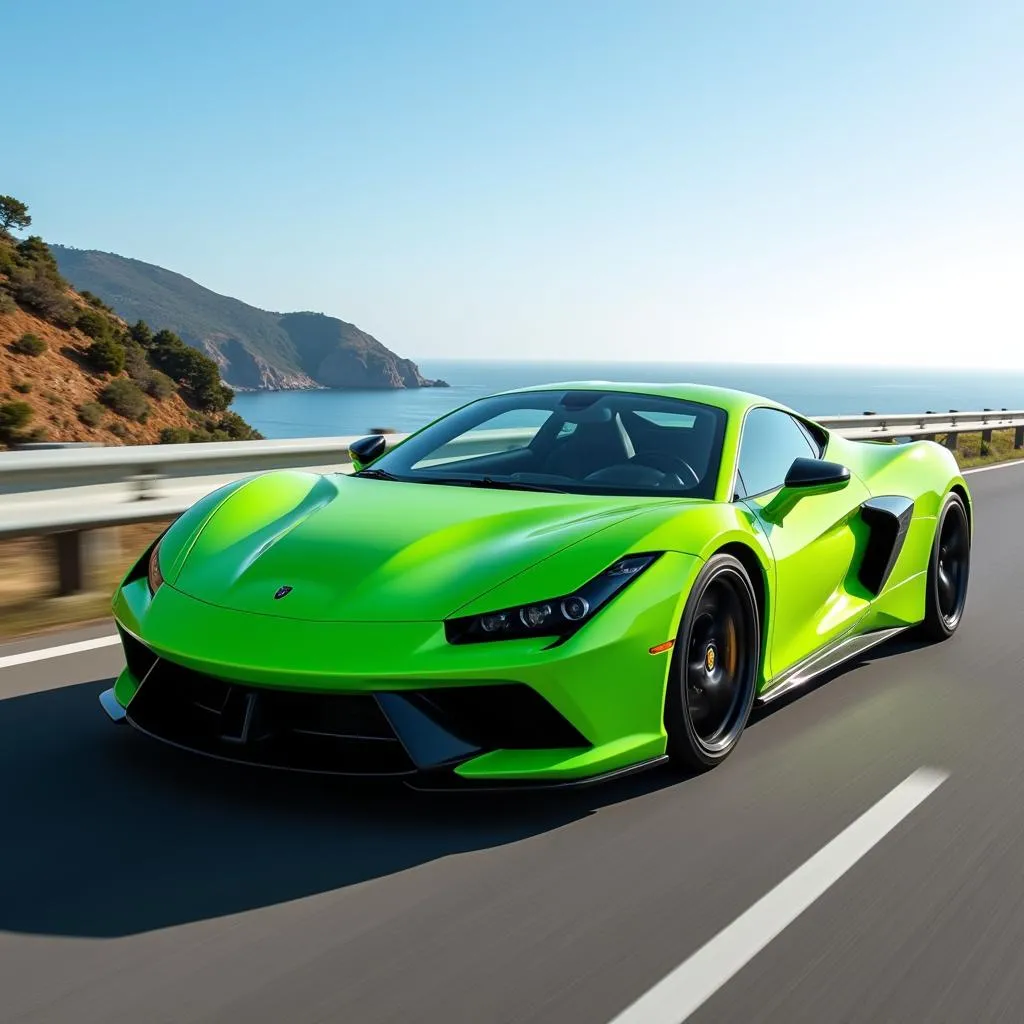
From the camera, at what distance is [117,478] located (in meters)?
7.20

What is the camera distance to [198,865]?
10.8 feet

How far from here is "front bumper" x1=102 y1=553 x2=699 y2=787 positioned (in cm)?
342

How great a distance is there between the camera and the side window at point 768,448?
4891 millimetres

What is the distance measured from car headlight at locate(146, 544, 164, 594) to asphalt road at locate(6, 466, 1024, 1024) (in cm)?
53

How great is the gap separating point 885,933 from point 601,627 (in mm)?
1072

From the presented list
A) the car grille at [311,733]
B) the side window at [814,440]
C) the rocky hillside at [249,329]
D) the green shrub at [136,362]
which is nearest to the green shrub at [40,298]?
the green shrub at [136,362]

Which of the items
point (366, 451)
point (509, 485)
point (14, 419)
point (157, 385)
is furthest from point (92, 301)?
point (509, 485)

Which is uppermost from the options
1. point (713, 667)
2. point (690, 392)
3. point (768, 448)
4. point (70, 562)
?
point (690, 392)

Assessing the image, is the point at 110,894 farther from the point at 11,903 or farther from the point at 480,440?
the point at 480,440

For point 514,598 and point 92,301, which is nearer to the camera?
point 514,598

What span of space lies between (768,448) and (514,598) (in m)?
1.89

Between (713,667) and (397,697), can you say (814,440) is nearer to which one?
(713,667)

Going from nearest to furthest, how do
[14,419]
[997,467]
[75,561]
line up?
[75,561], [997,467], [14,419]

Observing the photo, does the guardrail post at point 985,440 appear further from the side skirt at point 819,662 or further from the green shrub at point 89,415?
the green shrub at point 89,415
